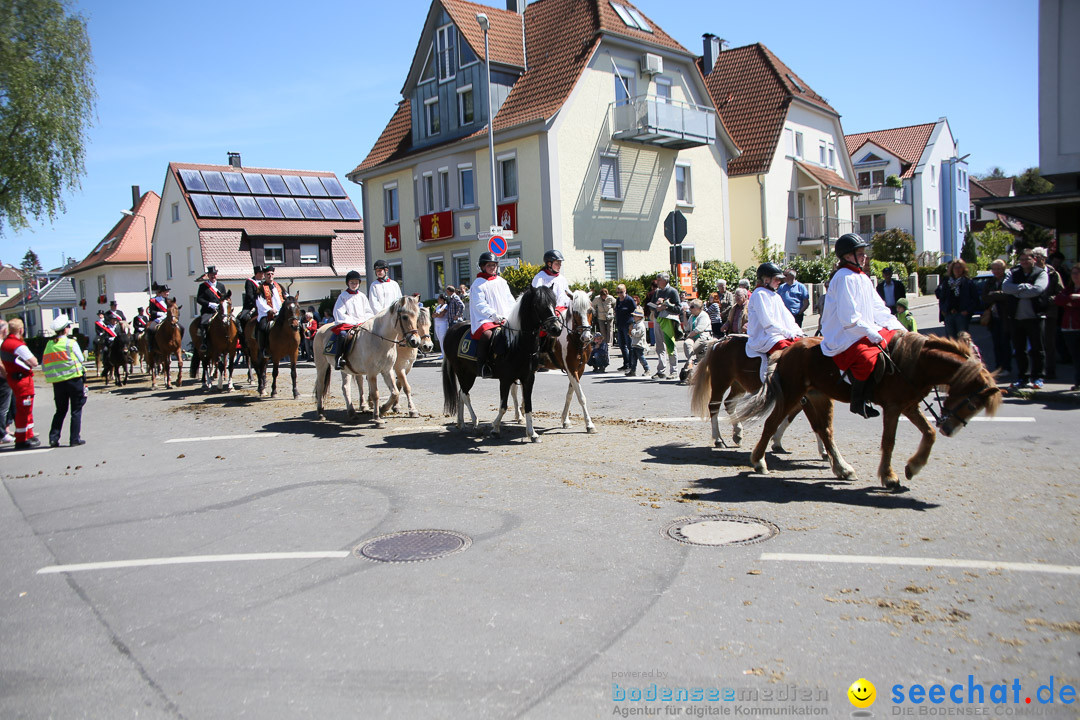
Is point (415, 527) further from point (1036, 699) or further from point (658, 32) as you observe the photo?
point (658, 32)

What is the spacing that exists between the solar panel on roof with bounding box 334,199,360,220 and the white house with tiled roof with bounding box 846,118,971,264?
116 ft

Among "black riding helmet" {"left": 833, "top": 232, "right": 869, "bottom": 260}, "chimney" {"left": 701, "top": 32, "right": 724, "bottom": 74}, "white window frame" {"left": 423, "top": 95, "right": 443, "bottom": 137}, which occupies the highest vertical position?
"chimney" {"left": 701, "top": 32, "right": 724, "bottom": 74}

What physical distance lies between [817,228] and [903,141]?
2472 centimetres

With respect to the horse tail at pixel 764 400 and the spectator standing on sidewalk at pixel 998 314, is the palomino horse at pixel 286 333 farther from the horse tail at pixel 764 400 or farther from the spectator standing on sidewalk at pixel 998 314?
the spectator standing on sidewalk at pixel 998 314

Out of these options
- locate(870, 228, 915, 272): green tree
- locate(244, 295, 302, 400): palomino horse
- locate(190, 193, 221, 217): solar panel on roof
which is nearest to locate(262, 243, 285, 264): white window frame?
locate(190, 193, 221, 217): solar panel on roof

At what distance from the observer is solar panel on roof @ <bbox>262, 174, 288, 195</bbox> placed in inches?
2157

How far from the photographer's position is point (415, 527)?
655 centimetres

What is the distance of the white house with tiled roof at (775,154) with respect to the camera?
40.4 metres

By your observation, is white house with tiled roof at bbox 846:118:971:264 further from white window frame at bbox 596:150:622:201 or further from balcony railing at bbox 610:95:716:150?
white window frame at bbox 596:150:622:201

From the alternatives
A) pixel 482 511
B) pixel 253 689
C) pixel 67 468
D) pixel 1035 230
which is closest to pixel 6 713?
pixel 253 689

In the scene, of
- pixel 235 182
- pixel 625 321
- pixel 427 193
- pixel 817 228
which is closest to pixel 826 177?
pixel 817 228

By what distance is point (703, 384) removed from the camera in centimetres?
930

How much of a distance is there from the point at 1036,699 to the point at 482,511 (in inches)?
173

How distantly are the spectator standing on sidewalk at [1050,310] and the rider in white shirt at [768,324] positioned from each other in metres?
6.48
